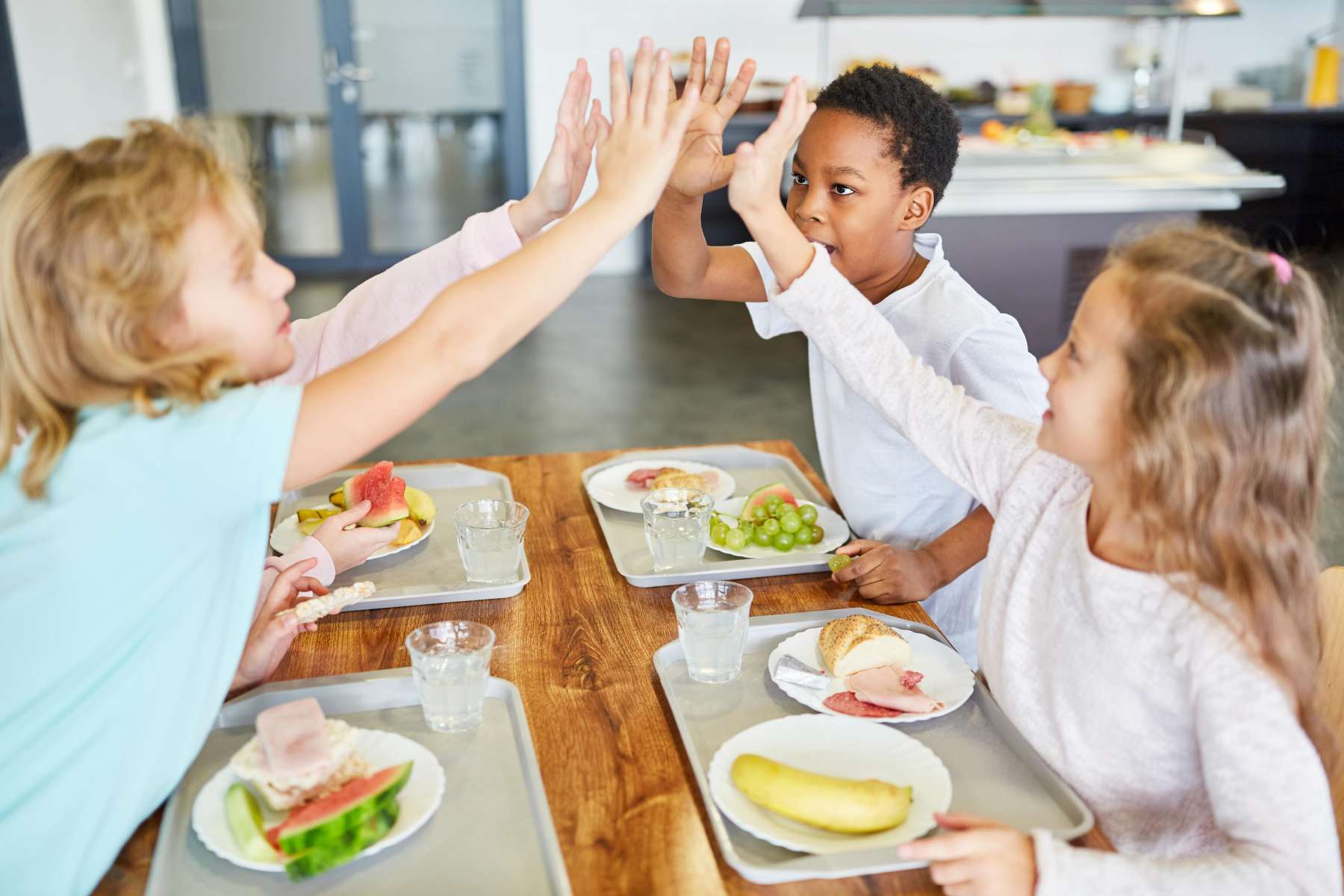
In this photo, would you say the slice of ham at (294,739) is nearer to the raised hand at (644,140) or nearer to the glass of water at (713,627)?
the glass of water at (713,627)

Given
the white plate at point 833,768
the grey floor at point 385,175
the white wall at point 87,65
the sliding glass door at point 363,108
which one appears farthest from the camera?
the grey floor at point 385,175

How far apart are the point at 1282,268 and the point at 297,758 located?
0.95m

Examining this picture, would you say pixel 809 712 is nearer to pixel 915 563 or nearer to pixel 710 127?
pixel 915 563

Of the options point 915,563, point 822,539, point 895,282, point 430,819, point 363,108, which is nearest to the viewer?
point 430,819

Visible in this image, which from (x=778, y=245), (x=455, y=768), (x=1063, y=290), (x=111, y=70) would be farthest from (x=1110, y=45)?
(x=455, y=768)

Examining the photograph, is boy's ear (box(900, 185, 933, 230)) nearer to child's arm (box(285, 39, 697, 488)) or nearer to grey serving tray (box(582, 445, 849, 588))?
grey serving tray (box(582, 445, 849, 588))

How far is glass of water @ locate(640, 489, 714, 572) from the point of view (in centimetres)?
146

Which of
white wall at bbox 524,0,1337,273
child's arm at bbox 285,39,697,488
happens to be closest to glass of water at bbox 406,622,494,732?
child's arm at bbox 285,39,697,488

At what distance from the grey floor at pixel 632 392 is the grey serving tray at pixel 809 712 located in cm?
264

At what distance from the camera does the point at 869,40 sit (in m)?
7.37

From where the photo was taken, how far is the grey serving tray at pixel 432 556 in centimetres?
140

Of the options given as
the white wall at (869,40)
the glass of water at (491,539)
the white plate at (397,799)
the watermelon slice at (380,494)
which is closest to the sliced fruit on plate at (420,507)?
the watermelon slice at (380,494)

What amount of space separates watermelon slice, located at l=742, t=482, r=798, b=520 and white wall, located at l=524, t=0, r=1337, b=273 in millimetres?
5568

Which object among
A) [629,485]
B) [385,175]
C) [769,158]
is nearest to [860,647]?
[769,158]
